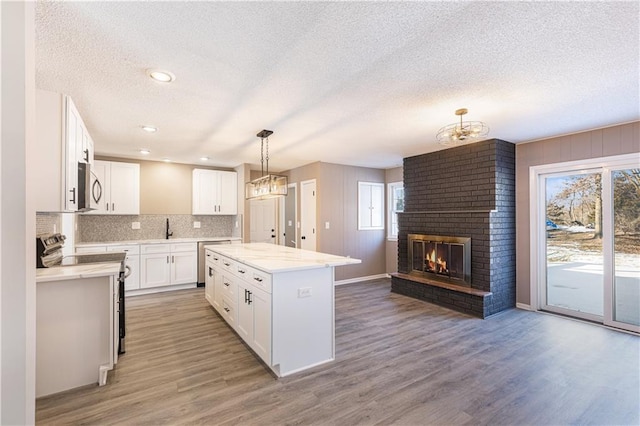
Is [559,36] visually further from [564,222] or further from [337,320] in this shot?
[337,320]

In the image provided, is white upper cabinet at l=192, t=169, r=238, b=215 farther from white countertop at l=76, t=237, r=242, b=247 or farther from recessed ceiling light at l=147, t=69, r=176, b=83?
recessed ceiling light at l=147, t=69, r=176, b=83

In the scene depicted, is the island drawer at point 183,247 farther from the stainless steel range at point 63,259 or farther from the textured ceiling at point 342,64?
the textured ceiling at point 342,64

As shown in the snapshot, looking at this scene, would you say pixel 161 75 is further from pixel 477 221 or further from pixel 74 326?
pixel 477 221

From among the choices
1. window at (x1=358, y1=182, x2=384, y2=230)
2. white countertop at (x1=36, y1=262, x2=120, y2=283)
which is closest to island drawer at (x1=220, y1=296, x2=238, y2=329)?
white countertop at (x1=36, y1=262, x2=120, y2=283)

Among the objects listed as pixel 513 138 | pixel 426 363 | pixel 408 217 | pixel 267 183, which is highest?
pixel 513 138

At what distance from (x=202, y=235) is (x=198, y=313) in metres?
2.45

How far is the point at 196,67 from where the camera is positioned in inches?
84.7

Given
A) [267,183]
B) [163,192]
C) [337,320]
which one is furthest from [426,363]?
[163,192]

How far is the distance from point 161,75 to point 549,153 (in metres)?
4.75

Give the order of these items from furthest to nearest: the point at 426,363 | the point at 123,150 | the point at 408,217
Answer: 1. the point at 408,217
2. the point at 123,150
3. the point at 426,363

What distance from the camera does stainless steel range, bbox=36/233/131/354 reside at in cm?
248

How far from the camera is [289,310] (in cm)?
254

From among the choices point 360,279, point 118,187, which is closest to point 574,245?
point 360,279

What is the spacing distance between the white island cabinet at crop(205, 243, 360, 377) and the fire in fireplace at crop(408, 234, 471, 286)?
95.1 inches
